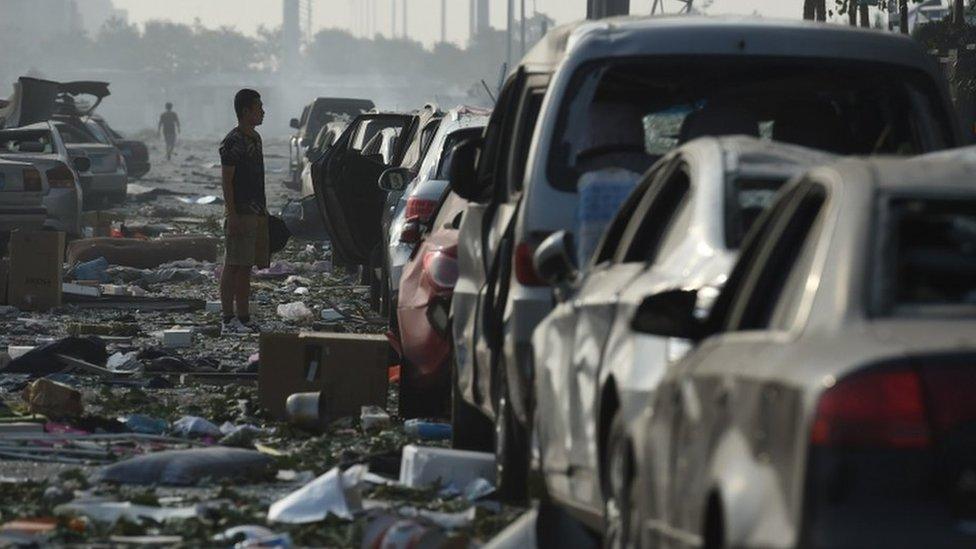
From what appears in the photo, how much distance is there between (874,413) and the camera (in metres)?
4.59

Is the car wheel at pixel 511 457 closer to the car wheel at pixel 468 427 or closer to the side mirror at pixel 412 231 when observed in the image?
the car wheel at pixel 468 427

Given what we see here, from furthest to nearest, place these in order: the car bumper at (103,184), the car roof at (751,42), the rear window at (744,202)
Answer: the car bumper at (103,184) < the car roof at (751,42) < the rear window at (744,202)

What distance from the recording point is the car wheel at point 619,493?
6484 mm

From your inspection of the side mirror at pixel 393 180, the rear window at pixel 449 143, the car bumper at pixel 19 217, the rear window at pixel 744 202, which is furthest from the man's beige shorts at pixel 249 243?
the rear window at pixel 744 202

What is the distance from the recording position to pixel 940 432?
4.65 metres

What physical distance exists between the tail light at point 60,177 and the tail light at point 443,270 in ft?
46.1

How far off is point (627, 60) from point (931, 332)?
193 inches

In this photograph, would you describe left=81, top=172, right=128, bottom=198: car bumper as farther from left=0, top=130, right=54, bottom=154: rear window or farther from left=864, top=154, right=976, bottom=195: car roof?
left=864, top=154, right=976, bottom=195: car roof

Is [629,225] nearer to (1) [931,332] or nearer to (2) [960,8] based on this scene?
(1) [931,332]

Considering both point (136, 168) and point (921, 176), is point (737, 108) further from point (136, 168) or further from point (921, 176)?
point (136, 168)

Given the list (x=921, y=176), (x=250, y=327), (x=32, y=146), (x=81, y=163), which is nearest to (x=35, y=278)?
(x=250, y=327)

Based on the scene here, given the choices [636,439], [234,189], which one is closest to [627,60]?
[636,439]

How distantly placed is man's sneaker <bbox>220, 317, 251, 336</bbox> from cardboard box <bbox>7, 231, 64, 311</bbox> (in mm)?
2366

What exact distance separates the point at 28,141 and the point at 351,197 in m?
7.77
